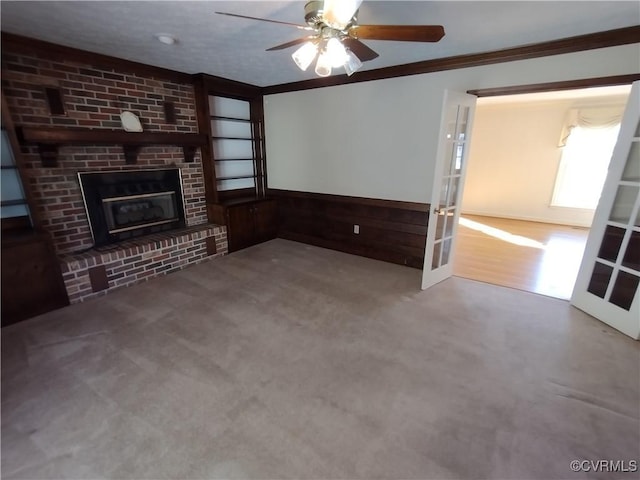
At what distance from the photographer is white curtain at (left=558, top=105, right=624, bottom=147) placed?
17.6ft

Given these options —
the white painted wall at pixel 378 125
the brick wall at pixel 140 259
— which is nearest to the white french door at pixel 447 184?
the white painted wall at pixel 378 125

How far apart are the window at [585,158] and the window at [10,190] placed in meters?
8.13

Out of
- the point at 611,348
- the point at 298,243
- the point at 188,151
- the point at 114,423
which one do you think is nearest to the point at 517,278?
the point at 611,348

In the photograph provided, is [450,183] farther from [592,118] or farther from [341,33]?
[592,118]

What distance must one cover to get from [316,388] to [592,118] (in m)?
6.98

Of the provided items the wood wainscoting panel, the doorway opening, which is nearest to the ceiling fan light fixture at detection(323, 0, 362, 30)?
the wood wainscoting panel

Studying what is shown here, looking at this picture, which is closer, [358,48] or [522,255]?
[358,48]

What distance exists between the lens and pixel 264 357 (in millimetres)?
2211

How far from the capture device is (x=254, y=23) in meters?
2.27

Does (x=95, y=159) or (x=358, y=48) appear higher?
(x=358, y=48)

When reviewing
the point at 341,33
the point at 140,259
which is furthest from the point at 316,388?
the point at 140,259

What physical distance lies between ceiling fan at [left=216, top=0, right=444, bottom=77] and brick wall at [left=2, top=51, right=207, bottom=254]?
2215 millimetres

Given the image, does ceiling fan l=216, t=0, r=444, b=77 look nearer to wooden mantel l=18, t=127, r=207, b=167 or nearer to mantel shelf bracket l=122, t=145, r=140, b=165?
wooden mantel l=18, t=127, r=207, b=167

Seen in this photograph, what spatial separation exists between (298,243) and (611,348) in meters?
3.67
